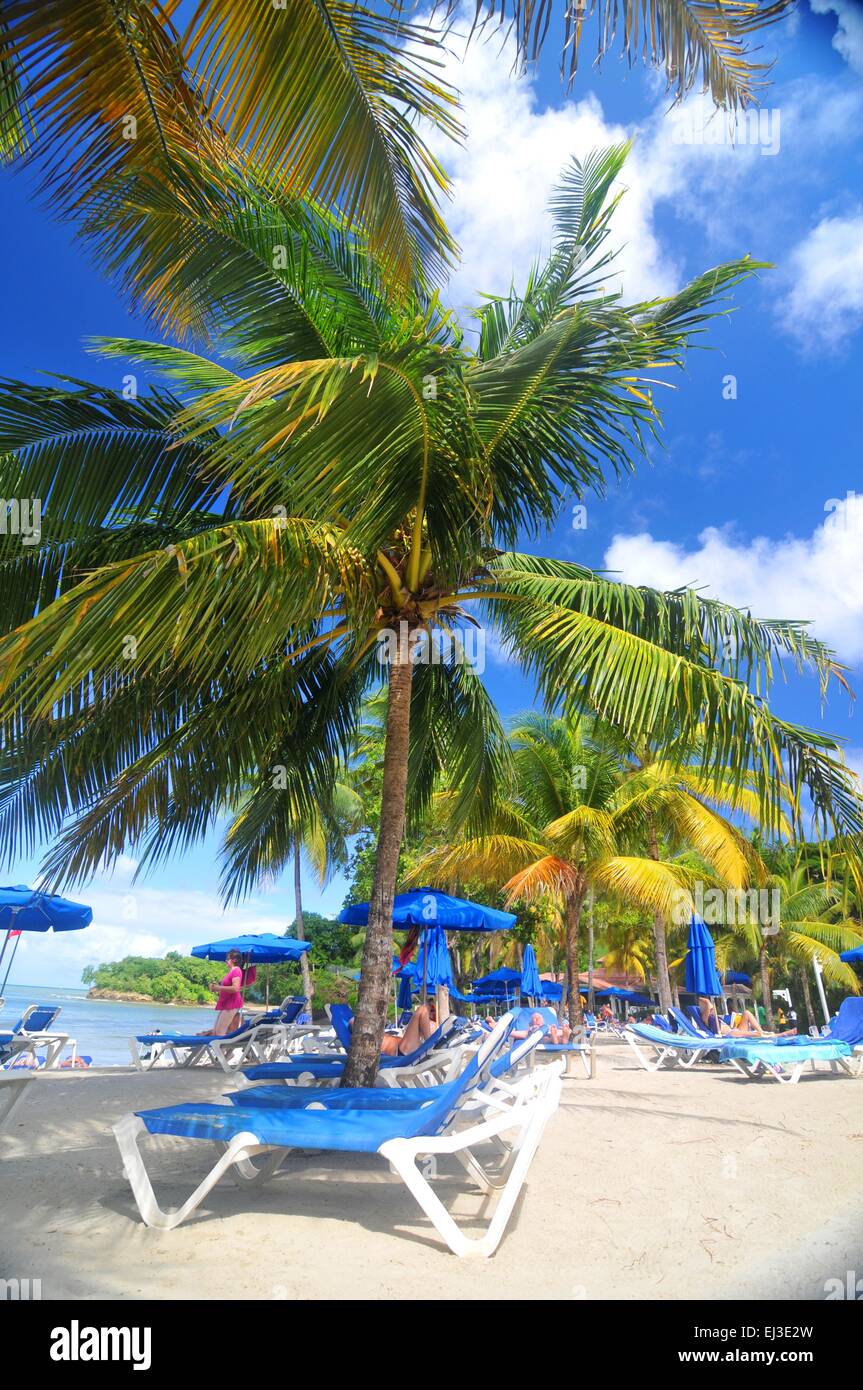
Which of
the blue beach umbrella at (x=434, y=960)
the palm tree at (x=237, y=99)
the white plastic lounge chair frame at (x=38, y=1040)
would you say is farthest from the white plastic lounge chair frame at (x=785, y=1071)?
the palm tree at (x=237, y=99)

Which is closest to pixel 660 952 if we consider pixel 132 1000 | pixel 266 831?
pixel 266 831

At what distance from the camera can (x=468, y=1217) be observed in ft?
13.8

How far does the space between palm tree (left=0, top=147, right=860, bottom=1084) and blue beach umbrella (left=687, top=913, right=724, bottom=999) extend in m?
9.49

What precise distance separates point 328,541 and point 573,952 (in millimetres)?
12443

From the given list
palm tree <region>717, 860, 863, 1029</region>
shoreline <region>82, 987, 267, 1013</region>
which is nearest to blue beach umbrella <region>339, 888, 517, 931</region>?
palm tree <region>717, 860, 863, 1029</region>

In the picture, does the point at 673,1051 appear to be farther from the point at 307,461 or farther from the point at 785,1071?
the point at 307,461

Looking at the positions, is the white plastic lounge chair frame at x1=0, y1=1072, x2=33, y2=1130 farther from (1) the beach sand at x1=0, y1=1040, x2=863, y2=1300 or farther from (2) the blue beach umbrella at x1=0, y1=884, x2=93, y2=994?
(2) the blue beach umbrella at x1=0, y1=884, x2=93, y2=994

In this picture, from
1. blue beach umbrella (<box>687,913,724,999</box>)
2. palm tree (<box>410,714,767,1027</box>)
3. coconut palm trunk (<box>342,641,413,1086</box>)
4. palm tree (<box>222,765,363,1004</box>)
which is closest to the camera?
coconut palm trunk (<box>342,641,413,1086</box>)

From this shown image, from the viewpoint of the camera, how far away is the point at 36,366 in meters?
6.05

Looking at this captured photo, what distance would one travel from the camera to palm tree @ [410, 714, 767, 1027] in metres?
15.5

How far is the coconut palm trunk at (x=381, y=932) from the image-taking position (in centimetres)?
600

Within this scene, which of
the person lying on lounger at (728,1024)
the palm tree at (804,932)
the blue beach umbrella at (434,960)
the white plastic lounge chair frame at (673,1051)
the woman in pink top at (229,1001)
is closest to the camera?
the blue beach umbrella at (434,960)

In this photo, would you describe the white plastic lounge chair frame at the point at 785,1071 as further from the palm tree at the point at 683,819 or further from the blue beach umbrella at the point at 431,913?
the palm tree at the point at 683,819

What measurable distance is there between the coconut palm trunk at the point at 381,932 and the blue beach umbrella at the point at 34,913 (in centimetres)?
698
